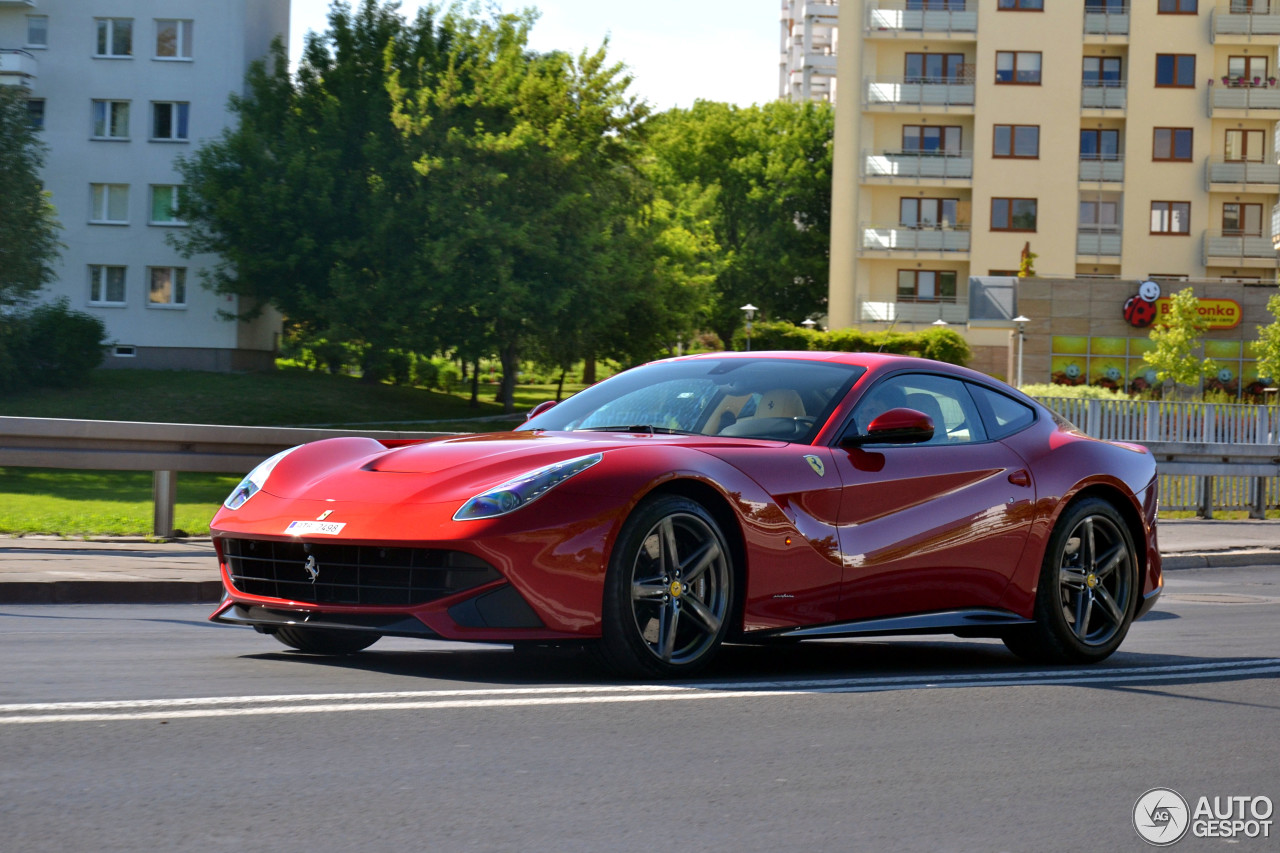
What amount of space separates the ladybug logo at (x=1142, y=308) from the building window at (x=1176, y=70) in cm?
1633

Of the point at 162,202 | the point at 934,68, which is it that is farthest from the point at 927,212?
the point at 162,202

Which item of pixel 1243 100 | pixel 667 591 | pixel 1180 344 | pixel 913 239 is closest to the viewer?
pixel 667 591

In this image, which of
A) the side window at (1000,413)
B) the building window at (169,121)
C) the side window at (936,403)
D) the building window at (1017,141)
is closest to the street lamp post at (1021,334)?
the building window at (1017,141)

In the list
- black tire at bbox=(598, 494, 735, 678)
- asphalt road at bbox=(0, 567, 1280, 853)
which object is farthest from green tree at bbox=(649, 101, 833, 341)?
black tire at bbox=(598, 494, 735, 678)

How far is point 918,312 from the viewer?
6862 centimetres

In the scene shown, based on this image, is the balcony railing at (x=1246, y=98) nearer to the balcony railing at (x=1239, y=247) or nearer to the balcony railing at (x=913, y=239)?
the balcony railing at (x=1239, y=247)

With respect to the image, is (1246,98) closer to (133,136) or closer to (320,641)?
(133,136)

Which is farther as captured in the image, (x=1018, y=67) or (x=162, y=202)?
(x=1018, y=67)

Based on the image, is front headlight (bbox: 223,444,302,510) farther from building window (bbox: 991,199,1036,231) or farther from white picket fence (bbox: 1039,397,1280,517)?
building window (bbox: 991,199,1036,231)

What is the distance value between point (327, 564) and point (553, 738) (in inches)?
57.7

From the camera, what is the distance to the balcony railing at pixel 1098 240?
68.1 metres

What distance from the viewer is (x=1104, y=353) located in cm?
5556

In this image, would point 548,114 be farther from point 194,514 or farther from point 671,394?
point 671,394

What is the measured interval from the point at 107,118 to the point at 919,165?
32612 millimetres
